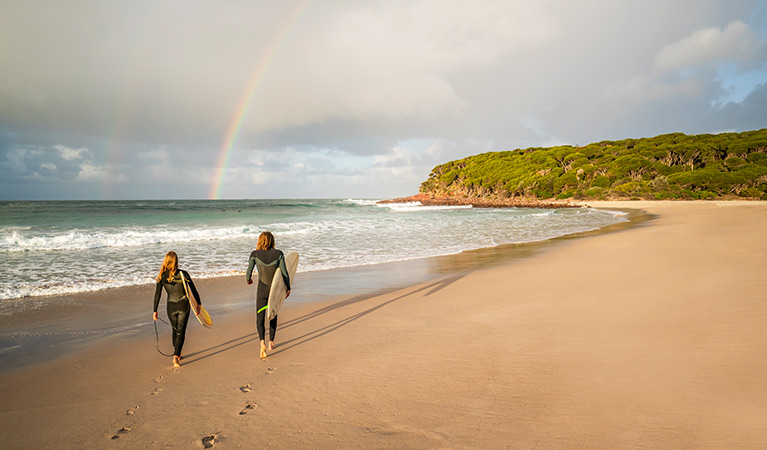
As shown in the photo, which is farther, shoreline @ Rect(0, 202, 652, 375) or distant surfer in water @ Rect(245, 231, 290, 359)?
shoreline @ Rect(0, 202, 652, 375)

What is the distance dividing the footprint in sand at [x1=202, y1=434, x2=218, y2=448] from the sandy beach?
0.6 inches

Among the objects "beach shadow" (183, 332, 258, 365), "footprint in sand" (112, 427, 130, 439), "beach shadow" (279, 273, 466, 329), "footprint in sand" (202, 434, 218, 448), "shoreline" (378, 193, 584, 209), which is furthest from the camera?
"shoreline" (378, 193, 584, 209)

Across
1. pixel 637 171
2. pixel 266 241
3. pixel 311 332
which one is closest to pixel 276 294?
pixel 266 241

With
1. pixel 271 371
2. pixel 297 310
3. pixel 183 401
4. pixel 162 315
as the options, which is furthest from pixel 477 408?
pixel 162 315

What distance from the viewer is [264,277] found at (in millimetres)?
5676

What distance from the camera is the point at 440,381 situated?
426cm

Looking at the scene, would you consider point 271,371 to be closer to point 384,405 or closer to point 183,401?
point 183,401

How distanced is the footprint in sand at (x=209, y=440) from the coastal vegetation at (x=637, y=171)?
248 ft

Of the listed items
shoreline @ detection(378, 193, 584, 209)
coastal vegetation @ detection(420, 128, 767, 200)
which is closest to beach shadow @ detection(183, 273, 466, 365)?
shoreline @ detection(378, 193, 584, 209)

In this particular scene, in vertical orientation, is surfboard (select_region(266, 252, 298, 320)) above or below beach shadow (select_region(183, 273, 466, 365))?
above

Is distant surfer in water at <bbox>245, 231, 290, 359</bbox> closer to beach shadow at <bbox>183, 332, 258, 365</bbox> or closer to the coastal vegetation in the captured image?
beach shadow at <bbox>183, 332, 258, 365</bbox>

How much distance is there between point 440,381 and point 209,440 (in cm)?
242

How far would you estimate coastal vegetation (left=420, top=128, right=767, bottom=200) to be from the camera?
199ft

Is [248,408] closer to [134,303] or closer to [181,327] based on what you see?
[181,327]
